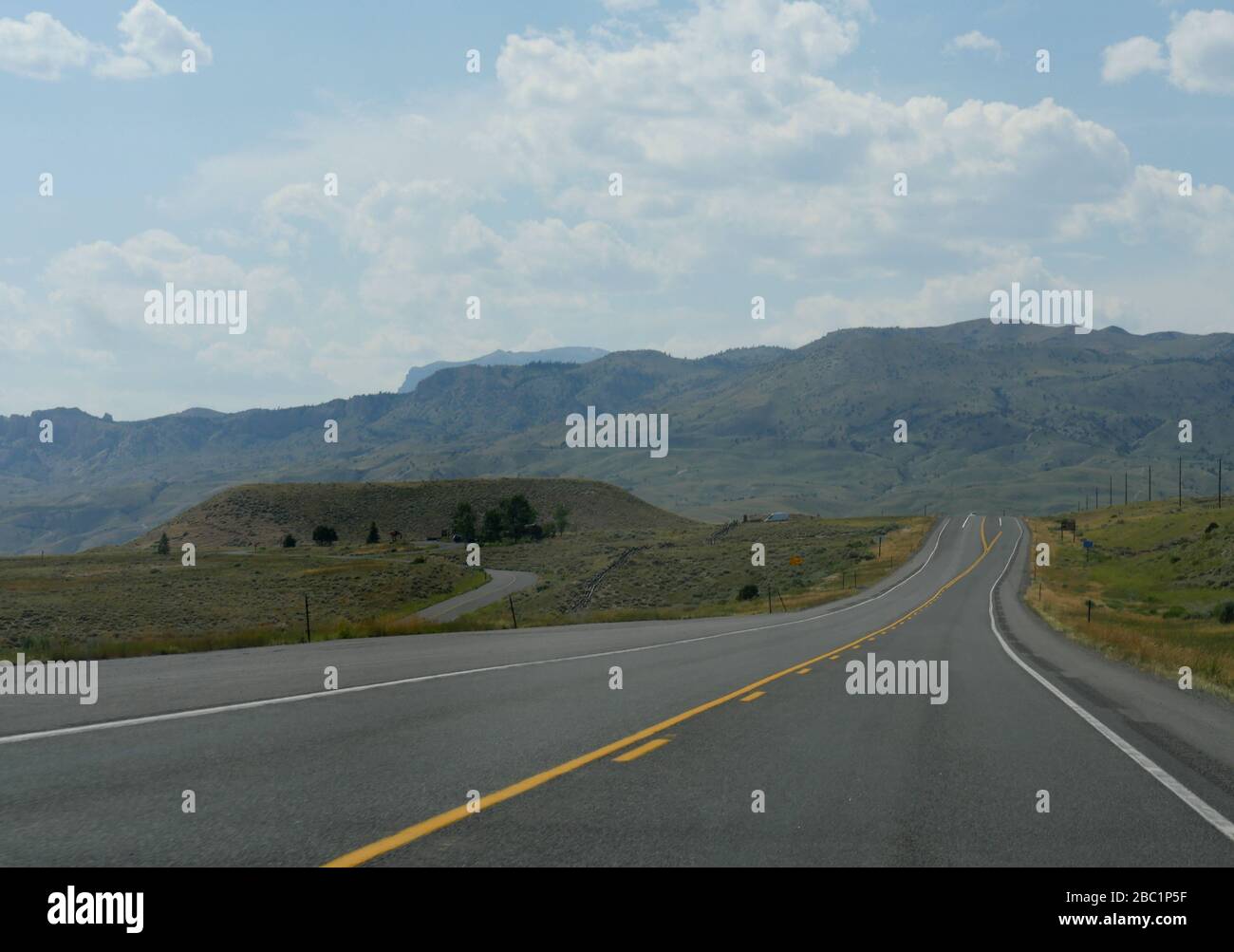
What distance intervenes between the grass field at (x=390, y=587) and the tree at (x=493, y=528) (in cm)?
1039

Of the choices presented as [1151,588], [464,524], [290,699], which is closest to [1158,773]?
[290,699]

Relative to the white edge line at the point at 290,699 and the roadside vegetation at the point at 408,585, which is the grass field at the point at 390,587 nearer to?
the roadside vegetation at the point at 408,585

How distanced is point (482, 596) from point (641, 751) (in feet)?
225

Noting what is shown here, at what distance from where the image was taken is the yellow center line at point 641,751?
9.39 meters

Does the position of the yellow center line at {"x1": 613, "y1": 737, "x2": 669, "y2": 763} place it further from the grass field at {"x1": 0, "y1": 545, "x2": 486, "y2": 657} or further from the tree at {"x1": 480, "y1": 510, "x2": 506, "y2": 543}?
the tree at {"x1": 480, "y1": 510, "x2": 506, "y2": 543}

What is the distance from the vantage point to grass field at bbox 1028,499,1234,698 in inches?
1023

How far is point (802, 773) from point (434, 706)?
4977 mm

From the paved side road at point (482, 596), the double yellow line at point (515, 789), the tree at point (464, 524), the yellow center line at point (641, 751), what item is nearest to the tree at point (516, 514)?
the tree at point (464, 524)

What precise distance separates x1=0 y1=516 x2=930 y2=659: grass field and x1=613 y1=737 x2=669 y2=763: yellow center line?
43.7 ft

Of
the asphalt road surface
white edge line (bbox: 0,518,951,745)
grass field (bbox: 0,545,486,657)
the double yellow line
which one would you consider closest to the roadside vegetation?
grass field (bbox: 0,545,486,657)

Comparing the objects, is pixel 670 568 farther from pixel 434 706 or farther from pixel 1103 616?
pixel 434 706

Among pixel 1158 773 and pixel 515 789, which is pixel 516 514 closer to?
pixel 1158 773

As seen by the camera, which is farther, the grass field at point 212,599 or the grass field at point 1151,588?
the grass field at point 212,599
